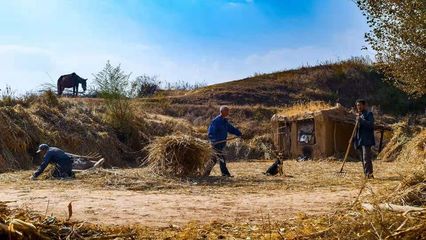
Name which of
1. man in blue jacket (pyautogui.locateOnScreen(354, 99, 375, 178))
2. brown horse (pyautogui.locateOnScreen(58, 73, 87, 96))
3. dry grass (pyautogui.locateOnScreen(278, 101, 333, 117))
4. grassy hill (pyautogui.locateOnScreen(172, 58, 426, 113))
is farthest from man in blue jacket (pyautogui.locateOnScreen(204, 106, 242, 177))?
grassy hill (pyautogui.locateOnScreen(172, 58, 426, 113))

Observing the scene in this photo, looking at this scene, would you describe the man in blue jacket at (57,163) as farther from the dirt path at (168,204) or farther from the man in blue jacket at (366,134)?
the man in blue jacket at (366,134)

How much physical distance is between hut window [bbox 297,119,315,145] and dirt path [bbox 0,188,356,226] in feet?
40.4

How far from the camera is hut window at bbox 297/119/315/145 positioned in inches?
876

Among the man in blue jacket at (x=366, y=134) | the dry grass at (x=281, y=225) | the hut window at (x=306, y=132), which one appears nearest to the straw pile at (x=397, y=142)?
the hut window at (x=306, y=132)

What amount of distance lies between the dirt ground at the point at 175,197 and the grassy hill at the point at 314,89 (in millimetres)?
22112

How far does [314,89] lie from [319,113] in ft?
55.8

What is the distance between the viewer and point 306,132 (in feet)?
73.7

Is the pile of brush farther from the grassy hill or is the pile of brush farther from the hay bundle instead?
the grassy hill

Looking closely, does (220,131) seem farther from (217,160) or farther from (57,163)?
(57,163)

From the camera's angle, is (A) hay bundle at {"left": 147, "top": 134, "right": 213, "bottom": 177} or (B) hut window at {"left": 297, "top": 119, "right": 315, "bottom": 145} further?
(B) hut window at {"left": 297, "top": 119, "right": 315, "bottom": 145}

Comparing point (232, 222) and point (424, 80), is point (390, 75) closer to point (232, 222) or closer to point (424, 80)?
point (424, 80)

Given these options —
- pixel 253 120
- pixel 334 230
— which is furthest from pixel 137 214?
pixel 253 120

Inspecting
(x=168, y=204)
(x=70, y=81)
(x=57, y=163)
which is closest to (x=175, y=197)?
(x=168, y=204)

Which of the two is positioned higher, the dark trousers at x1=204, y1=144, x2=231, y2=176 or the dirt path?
the dark trousers at x1=204, y1=144, x2=231, y2=176
